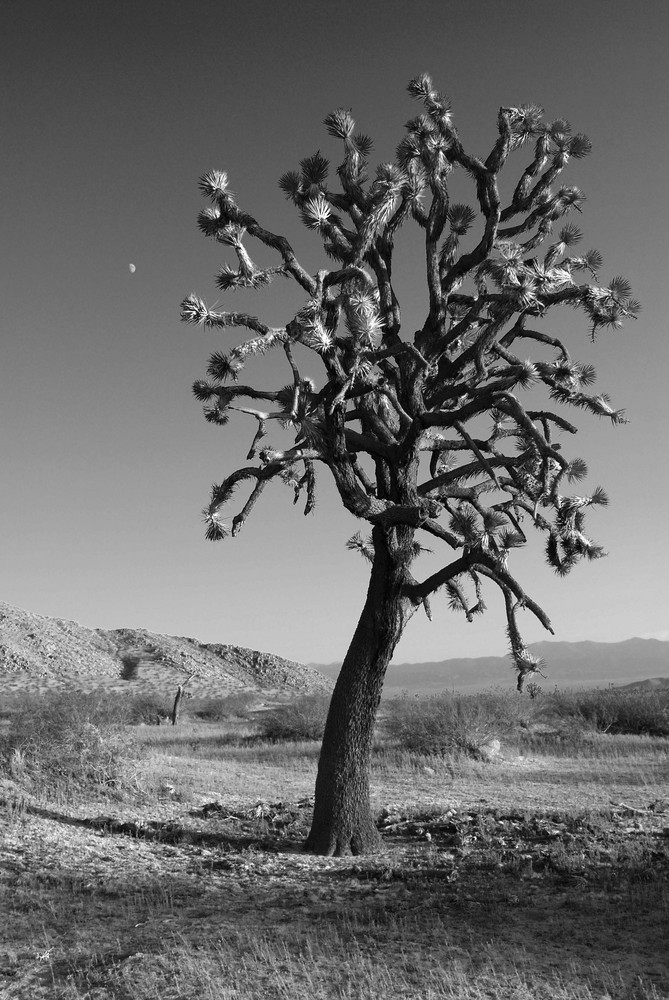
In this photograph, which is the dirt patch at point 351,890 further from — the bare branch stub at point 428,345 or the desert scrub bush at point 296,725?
the desert scrub bush at point 296,725

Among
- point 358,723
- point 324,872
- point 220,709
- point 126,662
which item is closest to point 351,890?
point 324,872

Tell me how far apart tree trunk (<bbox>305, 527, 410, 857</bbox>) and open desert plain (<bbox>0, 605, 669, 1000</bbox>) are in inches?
15.2

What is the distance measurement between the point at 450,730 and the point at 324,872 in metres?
12.3

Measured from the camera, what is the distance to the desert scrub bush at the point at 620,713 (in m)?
25.6

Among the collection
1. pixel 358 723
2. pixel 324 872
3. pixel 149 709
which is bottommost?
pixel 324 872

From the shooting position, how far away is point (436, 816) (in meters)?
11.7

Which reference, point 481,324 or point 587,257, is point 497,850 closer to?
point 481,324

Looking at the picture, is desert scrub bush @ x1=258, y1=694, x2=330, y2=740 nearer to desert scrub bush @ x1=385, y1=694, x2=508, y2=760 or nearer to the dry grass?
desert scrub bush @ x1=385, y1=694, x2=508, y2=760

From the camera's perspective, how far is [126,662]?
60.3m

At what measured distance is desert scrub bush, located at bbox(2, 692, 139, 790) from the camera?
13.2 metres

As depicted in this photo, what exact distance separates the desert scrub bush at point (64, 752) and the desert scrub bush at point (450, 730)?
7.80m

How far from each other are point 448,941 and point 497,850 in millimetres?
3465

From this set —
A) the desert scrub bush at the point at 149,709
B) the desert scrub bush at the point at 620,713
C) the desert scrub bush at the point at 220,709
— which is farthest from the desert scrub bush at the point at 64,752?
the desert scrub bush at the point at 220,709

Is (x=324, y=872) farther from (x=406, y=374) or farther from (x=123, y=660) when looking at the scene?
(x=123, y=660)
